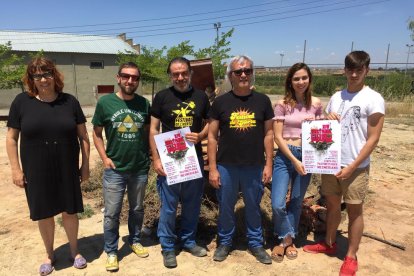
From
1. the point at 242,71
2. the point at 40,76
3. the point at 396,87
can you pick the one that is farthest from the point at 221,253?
the point at 396,87

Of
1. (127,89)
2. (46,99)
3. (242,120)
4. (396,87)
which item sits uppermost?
(396,87)

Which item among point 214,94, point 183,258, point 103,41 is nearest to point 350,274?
point 183,258

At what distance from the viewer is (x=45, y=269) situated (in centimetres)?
327

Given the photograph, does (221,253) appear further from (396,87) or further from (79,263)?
(396,87)

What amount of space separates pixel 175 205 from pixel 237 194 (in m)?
0.63

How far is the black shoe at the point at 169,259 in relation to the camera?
3412 mm

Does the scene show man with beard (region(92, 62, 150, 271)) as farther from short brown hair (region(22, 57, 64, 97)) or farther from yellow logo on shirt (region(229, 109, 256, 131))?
yellow logo on shirt (region(229, 109, 256, 131))

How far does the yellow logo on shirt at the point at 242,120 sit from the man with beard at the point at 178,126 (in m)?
0.31

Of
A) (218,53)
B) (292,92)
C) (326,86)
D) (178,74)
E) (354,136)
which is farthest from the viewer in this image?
(326,86)

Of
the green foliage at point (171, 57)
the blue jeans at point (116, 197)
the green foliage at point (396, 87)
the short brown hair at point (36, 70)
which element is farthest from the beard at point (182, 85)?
the green foliage at point (396, 87)

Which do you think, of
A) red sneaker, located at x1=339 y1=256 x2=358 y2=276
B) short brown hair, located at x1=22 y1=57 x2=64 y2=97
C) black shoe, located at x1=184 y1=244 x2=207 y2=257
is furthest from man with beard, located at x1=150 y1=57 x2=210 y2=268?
red sneaker, located at x1=339 y1=256 x2=358 y2=276

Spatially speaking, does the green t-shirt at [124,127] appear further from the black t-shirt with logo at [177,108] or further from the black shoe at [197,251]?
the black shoe at [197,251]

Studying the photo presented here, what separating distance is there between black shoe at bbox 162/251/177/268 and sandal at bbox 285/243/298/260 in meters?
1.18

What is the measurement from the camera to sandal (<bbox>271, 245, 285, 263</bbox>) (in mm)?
3525
